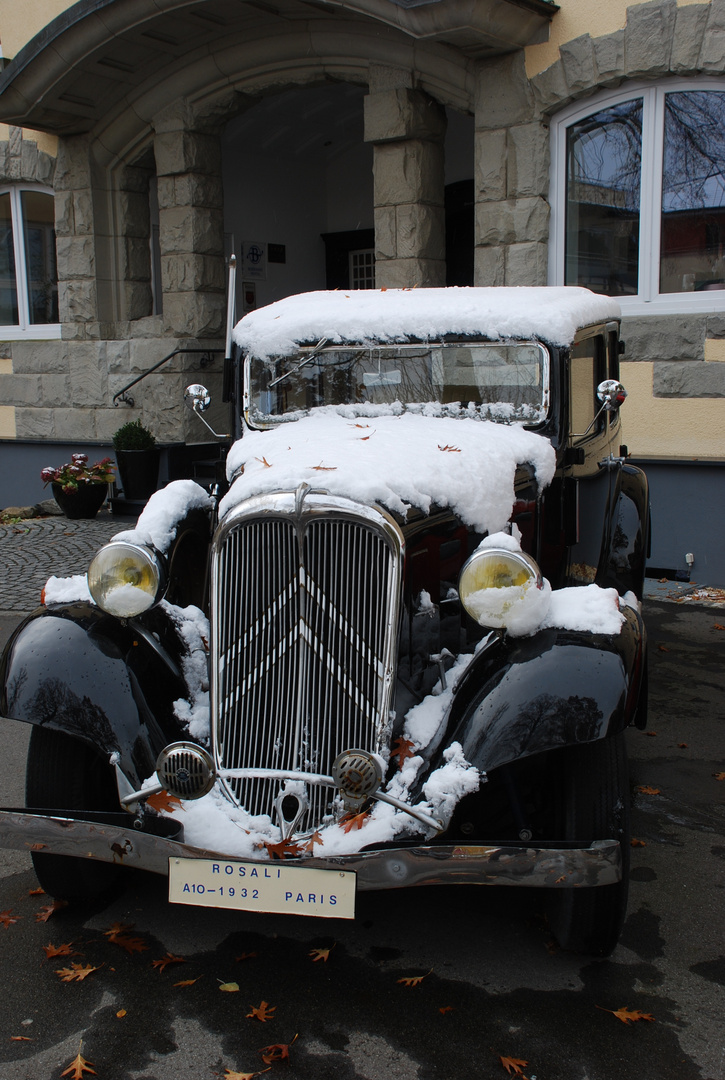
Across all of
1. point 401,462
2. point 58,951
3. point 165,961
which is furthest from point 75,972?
point 401,462

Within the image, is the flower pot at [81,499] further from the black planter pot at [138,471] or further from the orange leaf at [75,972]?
A: the orange leaf at [75,972]

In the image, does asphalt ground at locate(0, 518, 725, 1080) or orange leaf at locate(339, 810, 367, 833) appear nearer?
asphalt ground at locate(0, 518, 725, 1080)

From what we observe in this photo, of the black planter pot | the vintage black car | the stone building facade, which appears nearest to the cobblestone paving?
the black planter pot

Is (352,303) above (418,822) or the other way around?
above

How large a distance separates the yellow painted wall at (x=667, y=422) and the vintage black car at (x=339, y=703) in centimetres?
424

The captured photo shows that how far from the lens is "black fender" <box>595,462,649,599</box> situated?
4.60m

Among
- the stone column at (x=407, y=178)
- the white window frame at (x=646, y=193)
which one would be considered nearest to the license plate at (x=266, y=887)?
the white window frame at (x=646, y=193)

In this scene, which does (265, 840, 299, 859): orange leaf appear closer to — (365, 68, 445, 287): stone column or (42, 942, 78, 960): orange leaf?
(42, 942, 78, 960): orange leaf

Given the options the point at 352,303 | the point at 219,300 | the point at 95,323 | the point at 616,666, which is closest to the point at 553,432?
the point at 352,303

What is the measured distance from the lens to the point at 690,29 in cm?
672

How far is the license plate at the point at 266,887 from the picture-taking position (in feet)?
7.65

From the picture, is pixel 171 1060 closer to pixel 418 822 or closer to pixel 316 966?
pixel 316 966

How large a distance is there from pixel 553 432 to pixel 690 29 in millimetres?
4583

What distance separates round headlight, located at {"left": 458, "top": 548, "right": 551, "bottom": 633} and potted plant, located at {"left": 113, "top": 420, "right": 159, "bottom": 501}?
7381 millimetres
